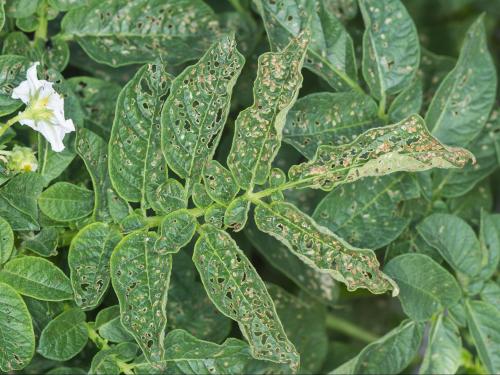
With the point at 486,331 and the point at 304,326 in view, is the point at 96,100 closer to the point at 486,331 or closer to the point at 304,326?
the point at 304,326

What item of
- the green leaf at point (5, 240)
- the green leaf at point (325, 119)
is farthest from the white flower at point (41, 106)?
the green leaf at point (325, 119)

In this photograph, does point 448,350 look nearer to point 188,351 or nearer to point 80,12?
point 188,351

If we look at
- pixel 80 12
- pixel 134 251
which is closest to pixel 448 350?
pixel 134 251

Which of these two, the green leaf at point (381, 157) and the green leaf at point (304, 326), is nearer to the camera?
the green leaf at point (381, 157)

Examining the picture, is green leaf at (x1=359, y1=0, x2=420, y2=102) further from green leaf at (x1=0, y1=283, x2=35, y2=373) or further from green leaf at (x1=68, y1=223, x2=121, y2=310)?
green leaf at (x1=0, y1=283, x2=35, y2=373)

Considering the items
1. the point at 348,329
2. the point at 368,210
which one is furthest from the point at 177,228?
the point at 348,329

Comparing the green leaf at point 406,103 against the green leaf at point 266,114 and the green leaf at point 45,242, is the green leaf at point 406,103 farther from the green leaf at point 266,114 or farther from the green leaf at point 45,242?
the green leaf at point 45,242
